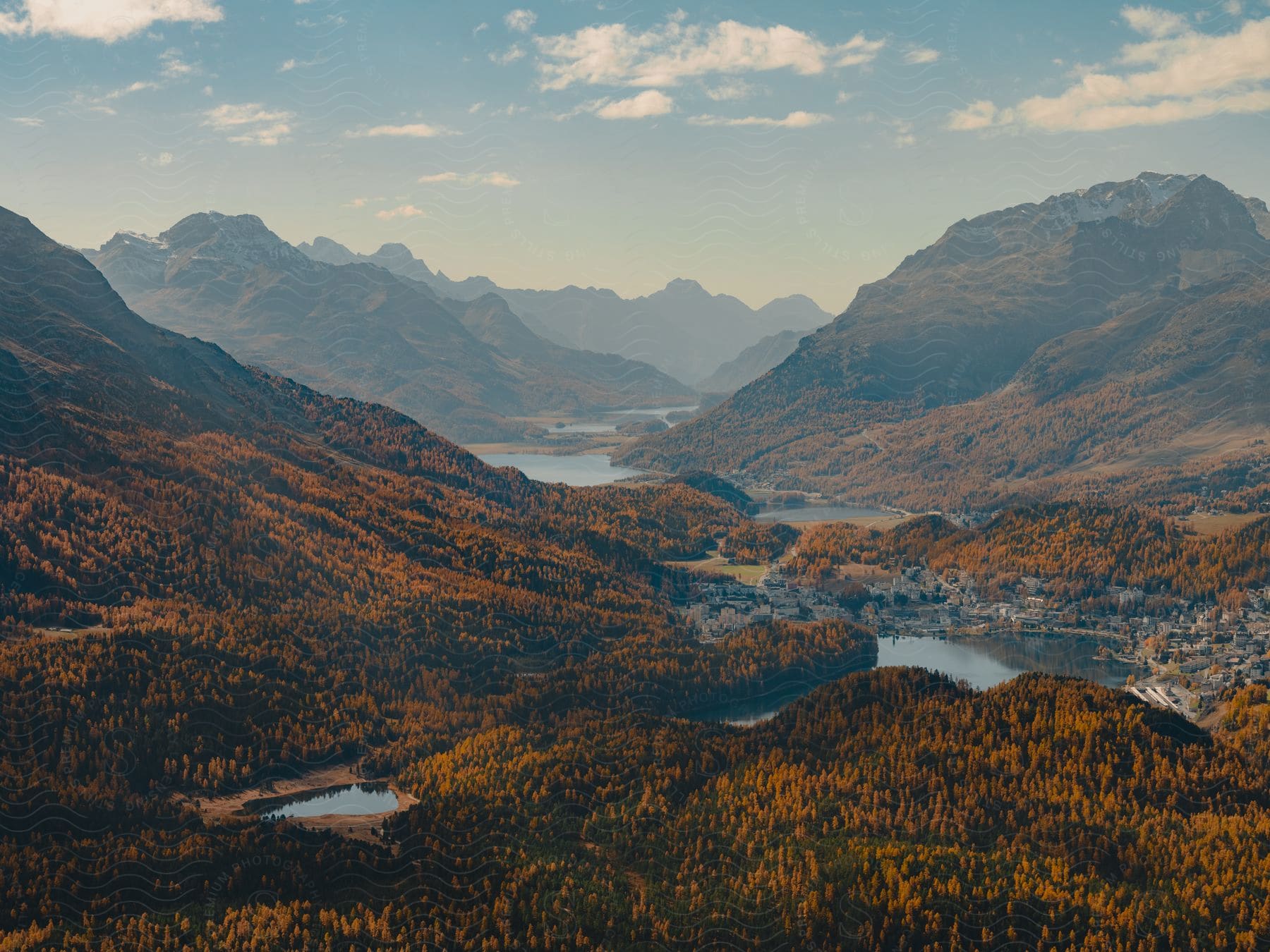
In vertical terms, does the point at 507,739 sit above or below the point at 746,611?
above

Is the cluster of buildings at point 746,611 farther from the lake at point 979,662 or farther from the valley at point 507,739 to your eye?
the lake at point 979,662

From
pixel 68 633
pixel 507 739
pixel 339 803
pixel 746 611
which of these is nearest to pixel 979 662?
pixel 746 611

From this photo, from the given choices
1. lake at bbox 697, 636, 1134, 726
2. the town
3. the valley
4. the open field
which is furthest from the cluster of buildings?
the open field

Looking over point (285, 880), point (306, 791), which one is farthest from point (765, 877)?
point (306, 791)

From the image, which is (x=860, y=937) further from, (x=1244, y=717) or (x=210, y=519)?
(x=210, y=519)

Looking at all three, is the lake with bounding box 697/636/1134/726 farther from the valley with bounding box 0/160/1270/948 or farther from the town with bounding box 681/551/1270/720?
the town with bounding box 681/551/1270/720

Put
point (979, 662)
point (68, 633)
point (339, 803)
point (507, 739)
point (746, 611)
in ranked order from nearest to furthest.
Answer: point (339, 803) → point (507, 739) → point (68, 633) → point (979, 662) → point (746, 611)

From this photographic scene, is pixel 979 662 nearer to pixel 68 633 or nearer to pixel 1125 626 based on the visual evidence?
pixel 1125 626
